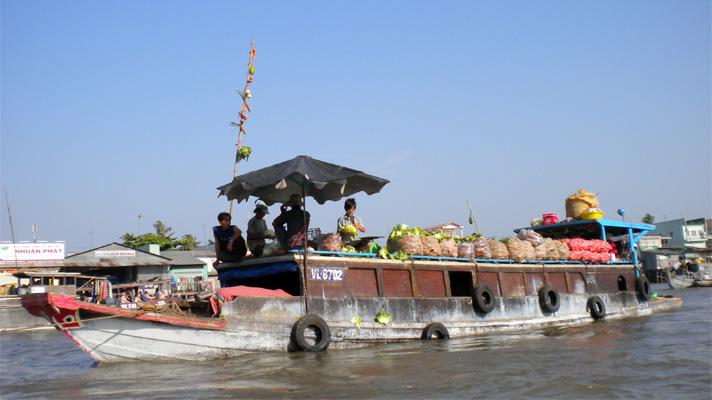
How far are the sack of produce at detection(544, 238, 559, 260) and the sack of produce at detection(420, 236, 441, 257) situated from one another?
337cm

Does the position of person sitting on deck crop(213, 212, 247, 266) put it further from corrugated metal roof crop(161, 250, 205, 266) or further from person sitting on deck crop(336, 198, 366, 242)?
corrugated metal roof crop(161, 250, 205, 266)

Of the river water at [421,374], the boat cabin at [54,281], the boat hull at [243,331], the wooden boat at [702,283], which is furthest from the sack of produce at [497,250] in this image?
the wooden boat at [702,283]

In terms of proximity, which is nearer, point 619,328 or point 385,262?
point 385,262

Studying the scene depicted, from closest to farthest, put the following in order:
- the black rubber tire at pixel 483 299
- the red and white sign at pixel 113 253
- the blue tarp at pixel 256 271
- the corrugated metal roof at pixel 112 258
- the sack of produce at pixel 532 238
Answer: the blue tarp at pixel 256 271, the black rubber tire at pixel 483 299, the sack of produce at pixel 532 238, the corrugated metal roof at pixel 112 258, the red and white sign at pixel 113 253

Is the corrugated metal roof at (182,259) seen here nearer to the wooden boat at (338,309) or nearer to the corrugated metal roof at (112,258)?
the corrugated metal roof at (112,258)

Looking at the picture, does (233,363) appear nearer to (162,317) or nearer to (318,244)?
(162,317)

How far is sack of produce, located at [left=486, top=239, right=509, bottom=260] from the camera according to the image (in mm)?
11562

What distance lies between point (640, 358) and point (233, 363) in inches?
212

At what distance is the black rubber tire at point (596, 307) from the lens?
43.4ft

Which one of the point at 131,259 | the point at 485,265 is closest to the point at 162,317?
the point at 485,265

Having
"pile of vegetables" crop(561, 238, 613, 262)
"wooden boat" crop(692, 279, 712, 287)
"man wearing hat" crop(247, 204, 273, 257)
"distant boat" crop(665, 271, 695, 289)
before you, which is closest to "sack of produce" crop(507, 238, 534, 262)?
"pile of vegetables" crop(561, 238, 613, 262)

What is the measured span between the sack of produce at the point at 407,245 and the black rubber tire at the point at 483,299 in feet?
4.95

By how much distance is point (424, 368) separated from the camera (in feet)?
23.3

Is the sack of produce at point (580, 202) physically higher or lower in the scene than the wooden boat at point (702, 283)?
higher
